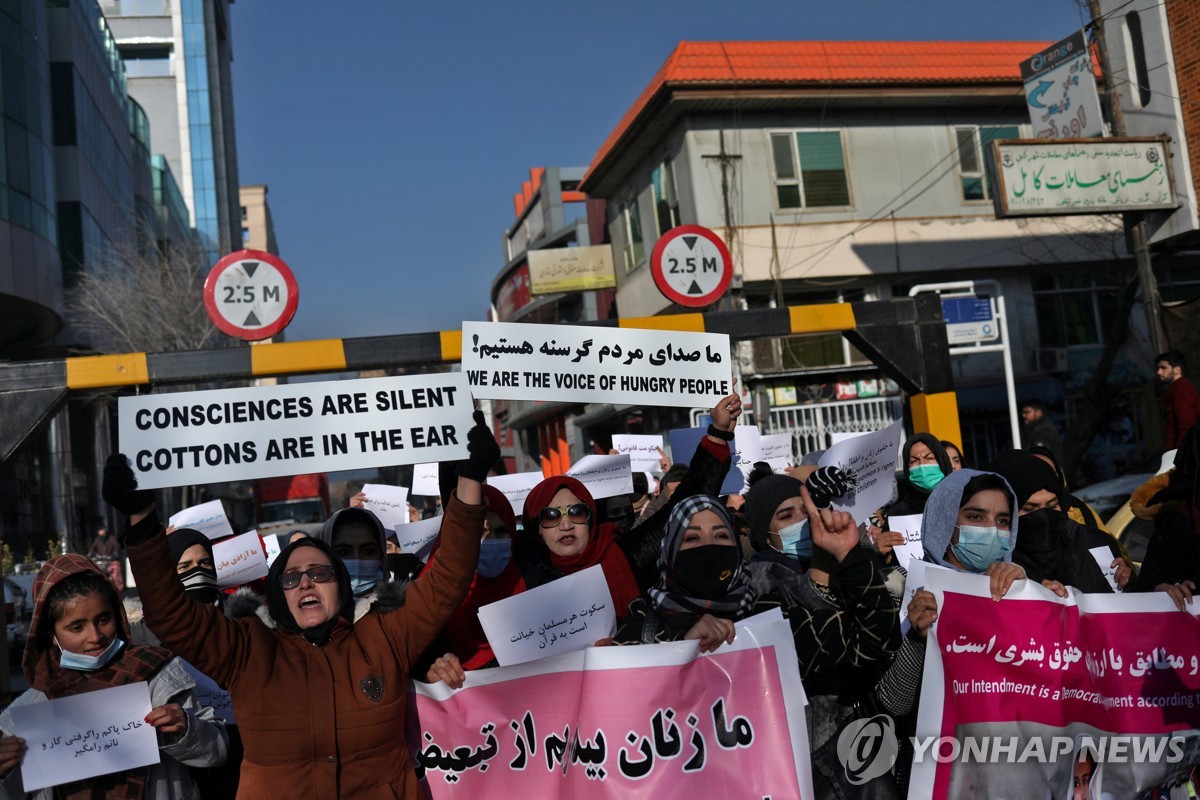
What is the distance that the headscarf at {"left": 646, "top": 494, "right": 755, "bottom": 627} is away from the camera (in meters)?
3.67

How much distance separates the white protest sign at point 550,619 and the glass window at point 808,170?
1960 centimetres

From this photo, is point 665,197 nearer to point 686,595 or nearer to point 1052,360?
point 1052,360

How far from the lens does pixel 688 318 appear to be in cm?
612

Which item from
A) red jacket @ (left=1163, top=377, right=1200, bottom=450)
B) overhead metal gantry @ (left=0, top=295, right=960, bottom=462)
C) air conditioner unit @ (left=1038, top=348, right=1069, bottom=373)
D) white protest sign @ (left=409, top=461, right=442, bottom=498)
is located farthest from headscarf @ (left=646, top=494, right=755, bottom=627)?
air conditioner unit @ (left=1038, top=348, right=1069, bottom=373)

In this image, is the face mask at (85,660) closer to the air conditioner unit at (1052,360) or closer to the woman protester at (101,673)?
the woman protester at (101,673)

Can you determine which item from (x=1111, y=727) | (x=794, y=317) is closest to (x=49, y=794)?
(x=1111, y=727)

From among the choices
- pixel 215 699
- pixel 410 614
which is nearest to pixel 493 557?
pixel 410 614

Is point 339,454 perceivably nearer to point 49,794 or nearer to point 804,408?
point 49,794

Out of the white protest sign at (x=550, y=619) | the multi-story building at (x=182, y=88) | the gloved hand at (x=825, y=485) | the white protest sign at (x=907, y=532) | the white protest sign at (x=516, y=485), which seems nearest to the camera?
the white protest sign at (x=550, y=619)

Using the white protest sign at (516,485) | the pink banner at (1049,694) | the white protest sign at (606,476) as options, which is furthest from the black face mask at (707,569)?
the white protest sign at (516,485)

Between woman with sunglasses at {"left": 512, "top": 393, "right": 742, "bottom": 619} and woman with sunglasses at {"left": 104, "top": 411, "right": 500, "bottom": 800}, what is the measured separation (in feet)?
2.51

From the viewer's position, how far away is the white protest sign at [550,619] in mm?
3656

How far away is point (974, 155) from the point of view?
23.2 m

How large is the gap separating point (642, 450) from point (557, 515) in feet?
17.1
